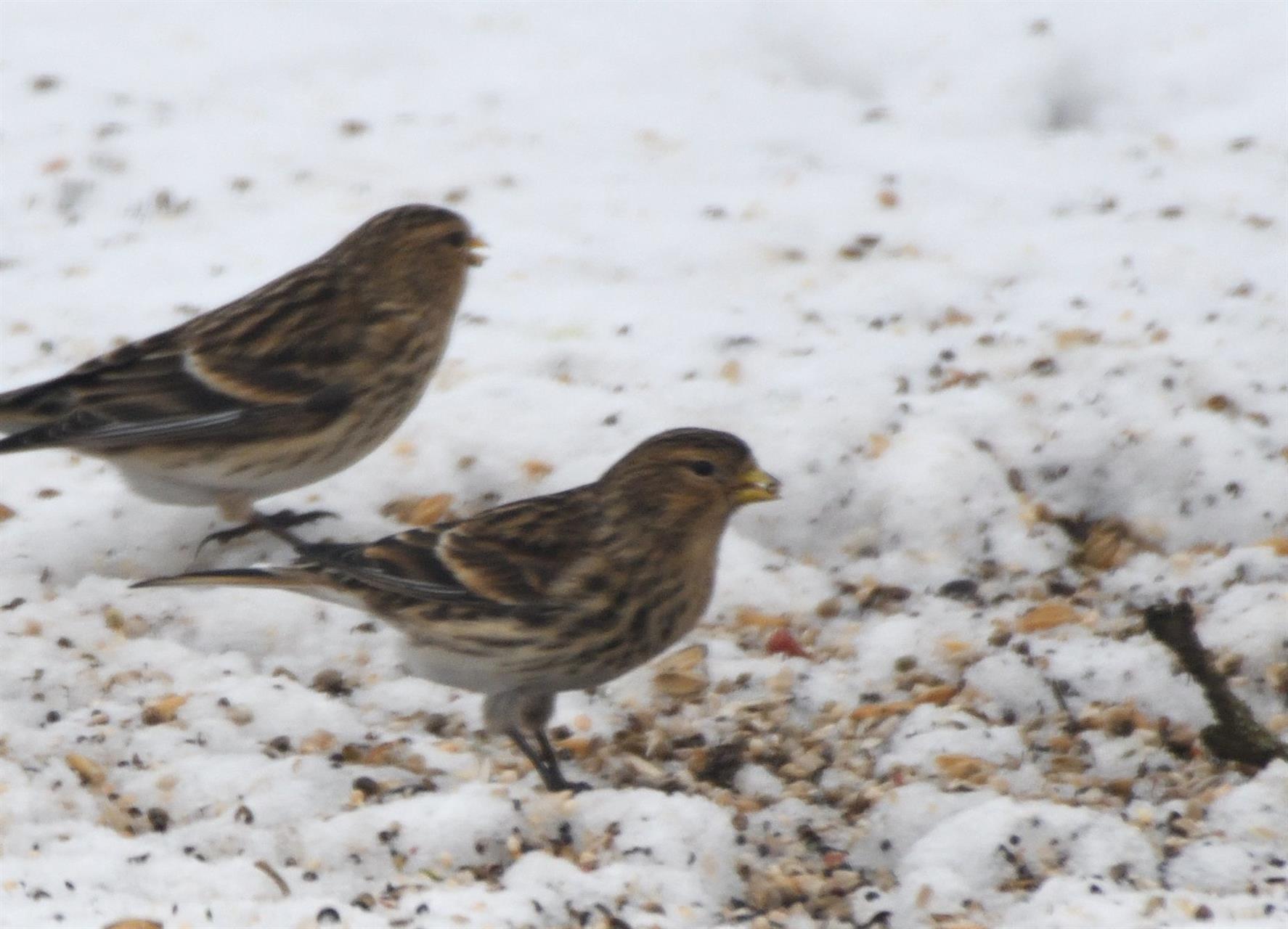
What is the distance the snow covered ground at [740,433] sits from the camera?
170 inches

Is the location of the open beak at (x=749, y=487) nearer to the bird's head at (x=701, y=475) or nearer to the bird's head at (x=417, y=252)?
the bird's head at (x=701, y=475)

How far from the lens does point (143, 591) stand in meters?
5.55

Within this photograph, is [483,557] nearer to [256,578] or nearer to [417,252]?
[256,578]

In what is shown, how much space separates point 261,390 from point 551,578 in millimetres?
1357

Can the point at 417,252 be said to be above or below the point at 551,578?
above

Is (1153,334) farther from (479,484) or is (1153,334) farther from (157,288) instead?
(157,288)

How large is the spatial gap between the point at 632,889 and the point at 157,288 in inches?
152

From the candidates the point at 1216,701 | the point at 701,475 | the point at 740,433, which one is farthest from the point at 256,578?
the point at 1216,701

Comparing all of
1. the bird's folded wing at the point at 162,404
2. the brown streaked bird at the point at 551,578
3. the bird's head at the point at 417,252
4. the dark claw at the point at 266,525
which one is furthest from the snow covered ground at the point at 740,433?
the bird's head at the point at 417,252

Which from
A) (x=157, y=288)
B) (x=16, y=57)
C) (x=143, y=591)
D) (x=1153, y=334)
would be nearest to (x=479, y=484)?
(x=143, y=591)

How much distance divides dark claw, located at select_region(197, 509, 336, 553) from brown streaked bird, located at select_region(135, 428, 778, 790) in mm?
709

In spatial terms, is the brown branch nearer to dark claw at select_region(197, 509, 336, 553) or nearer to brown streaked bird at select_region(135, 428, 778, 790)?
brown streaked bird at select_region(135, 428, 778, 790)

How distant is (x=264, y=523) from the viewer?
587 cm

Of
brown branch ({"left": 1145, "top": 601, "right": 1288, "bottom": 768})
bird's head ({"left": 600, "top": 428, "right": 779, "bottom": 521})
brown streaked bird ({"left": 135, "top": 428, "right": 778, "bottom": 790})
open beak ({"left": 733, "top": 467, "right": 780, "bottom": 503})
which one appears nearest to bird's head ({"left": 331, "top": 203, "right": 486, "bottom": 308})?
brown streaked bird ({"left": 135, "top": 428, "right": 778, "bottom": 790})
